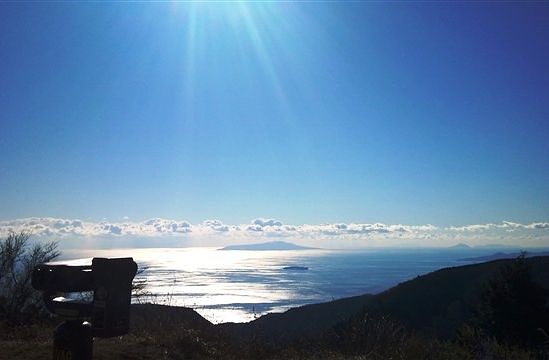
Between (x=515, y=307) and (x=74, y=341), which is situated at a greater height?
(x=74, y=341)

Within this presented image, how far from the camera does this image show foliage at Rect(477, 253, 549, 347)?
1978 centimetres

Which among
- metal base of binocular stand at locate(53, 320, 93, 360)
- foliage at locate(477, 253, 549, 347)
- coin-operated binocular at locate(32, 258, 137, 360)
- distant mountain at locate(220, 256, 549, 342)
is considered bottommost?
distant mountain at locate(220, 256, 549, 342)

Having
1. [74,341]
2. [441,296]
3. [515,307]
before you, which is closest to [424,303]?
[441,296]

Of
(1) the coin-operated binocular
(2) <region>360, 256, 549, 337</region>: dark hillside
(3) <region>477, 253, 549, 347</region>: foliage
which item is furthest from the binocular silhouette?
(2) <region>360, 256, 549, 337</region>: dark hillside

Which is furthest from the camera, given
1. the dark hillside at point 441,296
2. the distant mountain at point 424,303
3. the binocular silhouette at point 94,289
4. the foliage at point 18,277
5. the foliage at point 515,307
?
the distant mountain at point 424,303

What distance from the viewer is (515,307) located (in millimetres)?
20250

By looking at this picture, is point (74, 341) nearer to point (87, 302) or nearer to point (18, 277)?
point (87, 302)

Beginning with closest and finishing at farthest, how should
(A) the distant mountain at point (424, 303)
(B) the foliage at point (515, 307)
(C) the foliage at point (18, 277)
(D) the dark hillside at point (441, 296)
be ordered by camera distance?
(C) the foliage at point (18, 277), (B) the foliage at point (515, 307), (D) the dark hillside at point (441, 296), (A) the distant mountain at point (424, 303)

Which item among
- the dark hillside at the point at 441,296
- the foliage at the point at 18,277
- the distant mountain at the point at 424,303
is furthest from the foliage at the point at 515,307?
the foliage at the point at 18,277

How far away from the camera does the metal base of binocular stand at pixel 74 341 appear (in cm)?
306

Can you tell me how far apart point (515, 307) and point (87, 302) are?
21.5 m

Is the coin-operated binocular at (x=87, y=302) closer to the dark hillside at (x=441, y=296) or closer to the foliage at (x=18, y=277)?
the foliage at (x=18, y=277)

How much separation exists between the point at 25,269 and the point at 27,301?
1775 millimetres

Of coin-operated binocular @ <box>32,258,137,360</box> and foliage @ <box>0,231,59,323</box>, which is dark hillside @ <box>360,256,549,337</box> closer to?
foliage @ <box>0,231,59,323</box>
